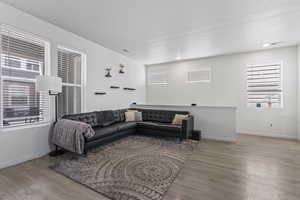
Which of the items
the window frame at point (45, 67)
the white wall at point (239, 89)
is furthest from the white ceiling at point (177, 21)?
the white wall at point (239, 89)

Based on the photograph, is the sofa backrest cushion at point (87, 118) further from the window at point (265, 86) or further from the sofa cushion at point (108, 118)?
the window at point (265, 86)

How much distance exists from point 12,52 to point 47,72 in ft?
2.06

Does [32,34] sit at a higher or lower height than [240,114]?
higher

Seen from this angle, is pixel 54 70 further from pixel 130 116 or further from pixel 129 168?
pixel 129 168

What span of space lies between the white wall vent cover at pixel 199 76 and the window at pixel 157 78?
3.40 feet

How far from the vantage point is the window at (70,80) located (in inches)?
138

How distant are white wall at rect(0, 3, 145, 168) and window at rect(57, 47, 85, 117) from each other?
202 millimetres

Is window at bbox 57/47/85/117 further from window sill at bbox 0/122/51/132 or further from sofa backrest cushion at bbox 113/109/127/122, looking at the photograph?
sofa backrest cushion at bbox 113/109/127/122

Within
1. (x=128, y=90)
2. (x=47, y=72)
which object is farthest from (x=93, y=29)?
(x=128, y=90)

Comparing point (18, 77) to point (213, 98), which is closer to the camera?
point (18, 77)

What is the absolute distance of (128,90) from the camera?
562 centimetres

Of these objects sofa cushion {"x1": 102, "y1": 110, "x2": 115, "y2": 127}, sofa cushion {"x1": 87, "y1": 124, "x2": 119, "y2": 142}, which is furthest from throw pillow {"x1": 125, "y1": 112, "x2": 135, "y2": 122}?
sofa cushion {"x1": 87, "y1": 124, "x2": 119, "y2": 142}

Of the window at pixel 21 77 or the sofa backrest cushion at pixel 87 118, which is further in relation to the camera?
the sofa backrest cushion at pixel 87 118

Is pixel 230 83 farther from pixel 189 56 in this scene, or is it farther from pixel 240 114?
pixel 189 56
